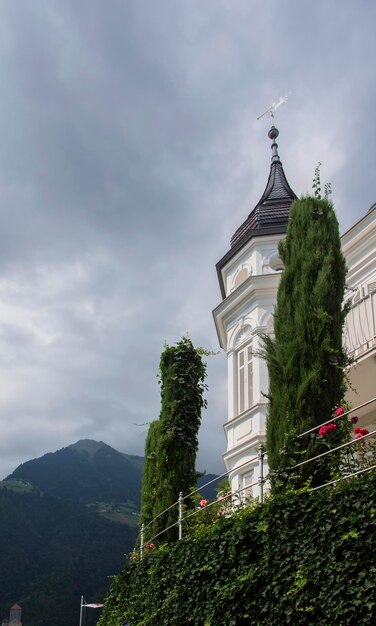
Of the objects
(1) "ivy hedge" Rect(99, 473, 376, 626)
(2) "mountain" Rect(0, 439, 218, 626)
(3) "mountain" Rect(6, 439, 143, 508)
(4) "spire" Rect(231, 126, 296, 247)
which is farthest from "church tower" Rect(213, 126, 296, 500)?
(3) "mountain" Rect(6, 439, 143, 508)

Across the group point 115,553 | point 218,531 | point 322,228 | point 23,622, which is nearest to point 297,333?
point 322,228

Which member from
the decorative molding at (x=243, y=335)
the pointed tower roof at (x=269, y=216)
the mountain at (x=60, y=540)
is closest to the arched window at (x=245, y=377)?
the decorative molding at (x=243, y=335)

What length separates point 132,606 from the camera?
11820 mm

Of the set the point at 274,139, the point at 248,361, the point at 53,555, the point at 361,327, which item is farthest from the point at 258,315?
the point at 53,555

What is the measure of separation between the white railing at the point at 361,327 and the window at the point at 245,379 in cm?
342

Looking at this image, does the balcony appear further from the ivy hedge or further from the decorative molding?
the ivy hedge

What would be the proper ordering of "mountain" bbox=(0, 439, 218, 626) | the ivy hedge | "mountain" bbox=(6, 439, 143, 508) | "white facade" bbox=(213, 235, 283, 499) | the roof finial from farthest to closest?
1. "mountain" bbox=(6, 439, 143, 508)
2. "mountain" bbox=(0, 439, 218, 626)
3. the roof finial
4. "white facade" bbox=(213, 235, 283, 499)
5. the ivy hedge

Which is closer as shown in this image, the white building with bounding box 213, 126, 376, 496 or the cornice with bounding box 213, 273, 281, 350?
the white building with bounding box 213, 126, 376, 496

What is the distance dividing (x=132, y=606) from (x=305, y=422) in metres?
4.42

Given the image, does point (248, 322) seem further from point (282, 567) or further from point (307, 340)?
point (282, 567)

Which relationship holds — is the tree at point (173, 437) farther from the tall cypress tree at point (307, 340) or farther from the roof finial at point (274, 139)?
the roof finial at point (274, 139)

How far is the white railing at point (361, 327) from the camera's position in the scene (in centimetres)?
1254

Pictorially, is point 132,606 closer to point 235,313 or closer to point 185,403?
point 185,403

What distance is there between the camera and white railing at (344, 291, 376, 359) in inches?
494
